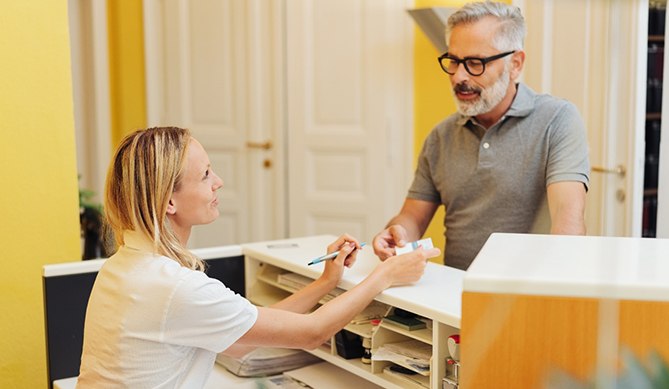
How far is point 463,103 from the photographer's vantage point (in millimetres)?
2281

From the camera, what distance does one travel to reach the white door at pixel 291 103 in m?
4.14

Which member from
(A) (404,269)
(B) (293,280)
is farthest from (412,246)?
(B) (293,280)

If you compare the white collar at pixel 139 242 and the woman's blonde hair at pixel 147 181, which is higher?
the woman's blonde hair at pixel 147 181

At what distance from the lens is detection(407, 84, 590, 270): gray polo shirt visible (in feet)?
7.18

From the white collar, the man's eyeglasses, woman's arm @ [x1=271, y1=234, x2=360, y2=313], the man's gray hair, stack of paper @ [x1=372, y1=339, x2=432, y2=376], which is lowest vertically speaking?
stack of paper @ [x1=372, y1=339, x2=432, y2=376]

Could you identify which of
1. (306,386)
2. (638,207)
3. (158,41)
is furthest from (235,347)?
(158,41)

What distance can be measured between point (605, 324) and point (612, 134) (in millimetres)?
2773

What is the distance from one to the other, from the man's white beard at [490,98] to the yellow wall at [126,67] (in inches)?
110

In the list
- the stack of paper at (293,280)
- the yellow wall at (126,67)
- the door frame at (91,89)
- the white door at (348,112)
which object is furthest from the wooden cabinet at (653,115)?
the door frame at (91,89)

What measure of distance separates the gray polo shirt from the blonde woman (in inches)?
32.8

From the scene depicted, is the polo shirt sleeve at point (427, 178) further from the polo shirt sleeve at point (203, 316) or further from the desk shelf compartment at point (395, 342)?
the polo shirt sleeve at point (203, 316)

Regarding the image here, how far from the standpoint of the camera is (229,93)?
4.49m

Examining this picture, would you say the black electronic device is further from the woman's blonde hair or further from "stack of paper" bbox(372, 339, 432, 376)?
the woman's blonde hair

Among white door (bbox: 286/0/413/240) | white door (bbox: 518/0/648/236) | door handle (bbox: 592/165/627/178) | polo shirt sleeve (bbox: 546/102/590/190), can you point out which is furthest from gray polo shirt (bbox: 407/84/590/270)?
white door (bbox: 286/0/413/240)
